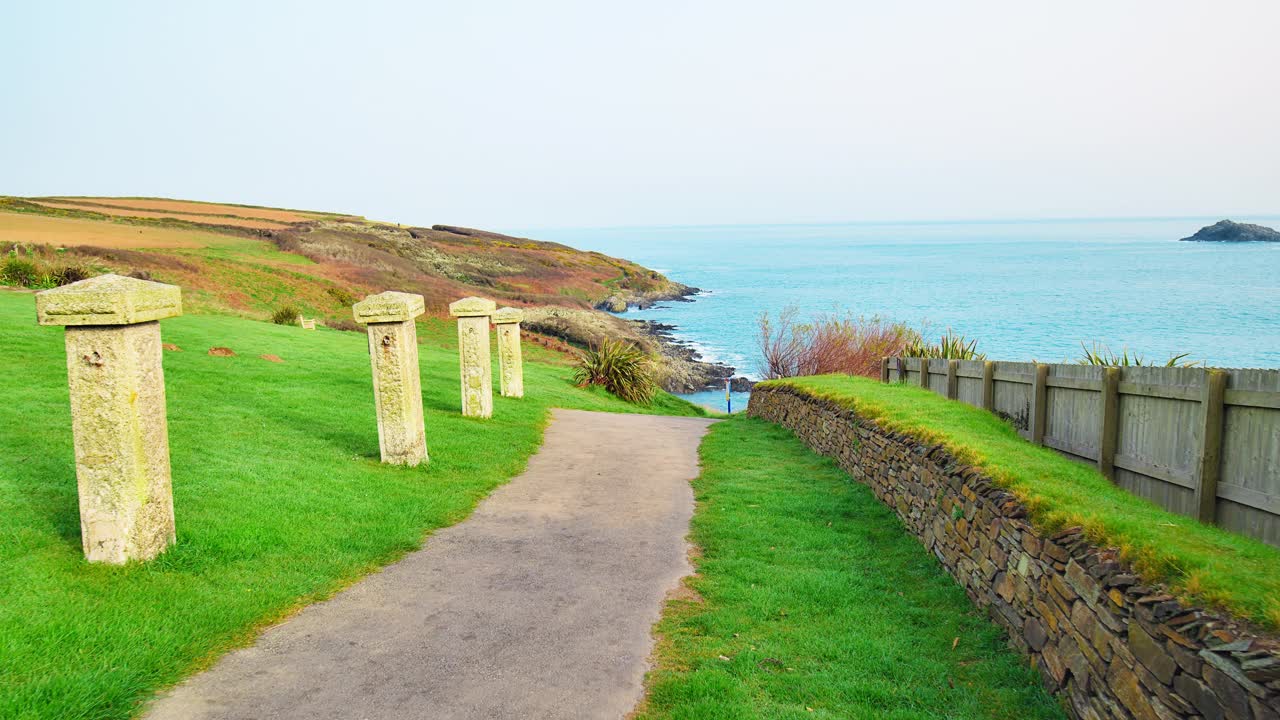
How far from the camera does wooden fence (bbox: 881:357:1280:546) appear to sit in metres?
5.38

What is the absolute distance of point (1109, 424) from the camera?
732 centimetres

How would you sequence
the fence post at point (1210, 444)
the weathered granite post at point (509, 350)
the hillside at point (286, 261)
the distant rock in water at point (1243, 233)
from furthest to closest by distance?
the distant rock in water at point (1243, 233)
the hillside at point (286, 261)
the weathered granite post at point (509, 350)
the fence post at point (1210, 444)

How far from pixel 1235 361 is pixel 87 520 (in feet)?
181

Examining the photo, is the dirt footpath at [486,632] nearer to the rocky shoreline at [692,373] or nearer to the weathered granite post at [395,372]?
the weathered granite post at [395,372]

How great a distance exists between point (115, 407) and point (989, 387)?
9908 millimetres

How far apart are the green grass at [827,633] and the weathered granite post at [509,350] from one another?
35.4ft

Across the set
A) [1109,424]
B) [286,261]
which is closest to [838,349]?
[1109,424]

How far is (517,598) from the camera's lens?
7.01m

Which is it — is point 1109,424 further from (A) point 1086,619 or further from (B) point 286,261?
(B) point 286,261

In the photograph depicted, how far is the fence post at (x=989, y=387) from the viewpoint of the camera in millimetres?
11016

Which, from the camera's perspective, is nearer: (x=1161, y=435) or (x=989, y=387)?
(x=1161, y=435)

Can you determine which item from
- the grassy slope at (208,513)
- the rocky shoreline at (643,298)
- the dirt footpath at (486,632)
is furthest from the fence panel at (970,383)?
the rocky shoreline at (643,298)

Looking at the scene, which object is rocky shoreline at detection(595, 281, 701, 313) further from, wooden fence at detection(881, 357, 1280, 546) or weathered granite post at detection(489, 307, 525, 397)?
wooden fence at detection(881, 357, 1280, 546)

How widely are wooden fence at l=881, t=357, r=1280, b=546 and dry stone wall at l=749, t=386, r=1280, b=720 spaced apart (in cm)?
126
